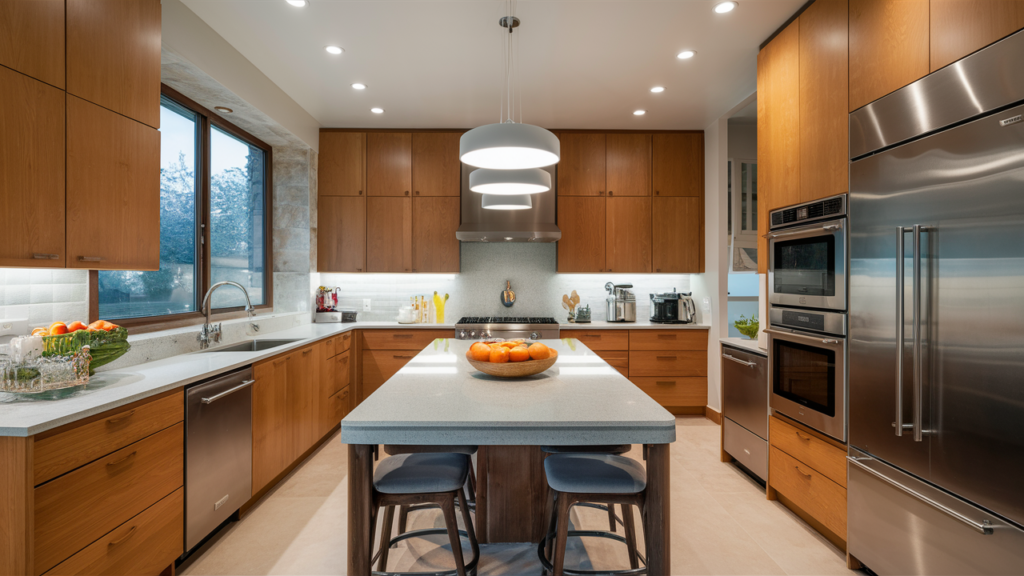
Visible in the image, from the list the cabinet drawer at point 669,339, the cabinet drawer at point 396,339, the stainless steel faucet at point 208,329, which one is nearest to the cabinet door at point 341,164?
the cabinet drawer at point 396,339

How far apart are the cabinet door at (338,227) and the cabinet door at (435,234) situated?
21.0 inches

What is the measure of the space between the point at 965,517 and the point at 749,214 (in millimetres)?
3659

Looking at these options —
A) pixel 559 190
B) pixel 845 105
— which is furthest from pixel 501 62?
pixel 845 105

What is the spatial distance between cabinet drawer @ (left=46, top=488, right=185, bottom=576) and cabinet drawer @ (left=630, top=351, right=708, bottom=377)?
358 cm

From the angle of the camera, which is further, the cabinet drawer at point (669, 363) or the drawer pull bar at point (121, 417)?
the cabinet drawer at point (669, 363)

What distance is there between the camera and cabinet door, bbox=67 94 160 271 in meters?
1.90

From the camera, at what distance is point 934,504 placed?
1.70 metres

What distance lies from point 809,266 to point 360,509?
90.6 inches

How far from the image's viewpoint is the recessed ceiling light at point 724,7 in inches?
103

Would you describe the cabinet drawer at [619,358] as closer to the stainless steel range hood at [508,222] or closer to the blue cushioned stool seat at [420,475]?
the stainless steel range hood at [508,222]

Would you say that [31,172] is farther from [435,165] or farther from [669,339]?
[669,339]

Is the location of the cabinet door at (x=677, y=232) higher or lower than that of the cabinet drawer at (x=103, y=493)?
higher

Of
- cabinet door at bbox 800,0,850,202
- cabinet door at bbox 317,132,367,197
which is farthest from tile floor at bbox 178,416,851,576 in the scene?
cabinet door at bbox 317,132,367,197

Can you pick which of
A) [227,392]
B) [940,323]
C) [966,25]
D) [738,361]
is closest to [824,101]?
[966,25]
